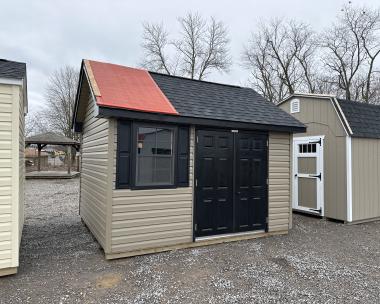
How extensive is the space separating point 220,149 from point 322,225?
3302 mm

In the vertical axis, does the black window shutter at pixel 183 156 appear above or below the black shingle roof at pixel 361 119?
below

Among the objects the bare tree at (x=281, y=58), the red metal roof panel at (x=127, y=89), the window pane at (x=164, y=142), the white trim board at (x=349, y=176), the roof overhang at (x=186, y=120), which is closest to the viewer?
the roof overhang at (x=186, y=120)

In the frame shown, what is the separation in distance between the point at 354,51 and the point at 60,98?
937 inches

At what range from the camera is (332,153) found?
22.1 ft

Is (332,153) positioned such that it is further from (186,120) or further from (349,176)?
(186,120)

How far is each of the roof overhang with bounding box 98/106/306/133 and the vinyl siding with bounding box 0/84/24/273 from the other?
3.49 feet

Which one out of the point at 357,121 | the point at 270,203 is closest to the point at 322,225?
the point at 270,203

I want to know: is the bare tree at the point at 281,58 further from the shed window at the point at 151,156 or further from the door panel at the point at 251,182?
the shed window at the point at 151,156

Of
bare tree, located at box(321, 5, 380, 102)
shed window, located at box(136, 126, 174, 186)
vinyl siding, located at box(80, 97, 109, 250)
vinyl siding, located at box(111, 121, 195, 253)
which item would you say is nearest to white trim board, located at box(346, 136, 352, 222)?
vinyl siding, located at box(111, 121, 195, 253)

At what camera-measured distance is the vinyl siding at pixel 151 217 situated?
163 inches

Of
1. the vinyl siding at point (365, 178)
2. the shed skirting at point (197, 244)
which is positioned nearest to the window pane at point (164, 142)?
the shed skirting at point (197, 244)

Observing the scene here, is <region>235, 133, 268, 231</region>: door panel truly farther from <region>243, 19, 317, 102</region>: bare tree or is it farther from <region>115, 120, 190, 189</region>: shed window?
<region>243, 19, 317, 102</region>: bare tree

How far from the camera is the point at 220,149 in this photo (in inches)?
197

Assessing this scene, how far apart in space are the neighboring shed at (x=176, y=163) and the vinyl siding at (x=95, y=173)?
0.06 ft
